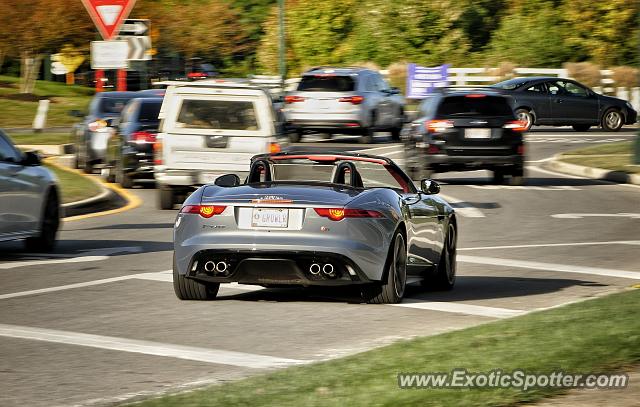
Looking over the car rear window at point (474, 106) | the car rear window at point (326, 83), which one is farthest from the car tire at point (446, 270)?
the car rear window at point (326, 83)

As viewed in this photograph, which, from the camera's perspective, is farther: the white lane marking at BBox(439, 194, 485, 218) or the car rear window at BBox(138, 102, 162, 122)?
the car rear window at BBox(138, 102, 162, 122)

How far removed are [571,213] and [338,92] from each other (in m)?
16.4

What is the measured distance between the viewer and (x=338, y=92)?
37.8m

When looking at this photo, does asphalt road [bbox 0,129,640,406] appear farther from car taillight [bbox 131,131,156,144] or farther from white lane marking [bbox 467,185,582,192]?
white lane marking [bbox 467,185,582,192]

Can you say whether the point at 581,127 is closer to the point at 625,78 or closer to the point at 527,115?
the point at 527,115

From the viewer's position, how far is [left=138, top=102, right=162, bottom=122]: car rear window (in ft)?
84.0

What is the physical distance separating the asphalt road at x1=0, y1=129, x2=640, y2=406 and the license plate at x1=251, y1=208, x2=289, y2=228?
2.23 ft

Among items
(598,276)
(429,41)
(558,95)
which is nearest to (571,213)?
(598,276)

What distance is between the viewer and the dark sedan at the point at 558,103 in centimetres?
4500

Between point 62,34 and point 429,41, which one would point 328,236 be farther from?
point 429,41

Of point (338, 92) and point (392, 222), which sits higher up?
point (392, 222)

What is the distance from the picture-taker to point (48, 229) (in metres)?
16.9

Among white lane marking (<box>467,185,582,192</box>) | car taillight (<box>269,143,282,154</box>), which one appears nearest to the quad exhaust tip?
car taillight (<box>269,143,282,154</box>)

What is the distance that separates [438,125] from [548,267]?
11.8m
